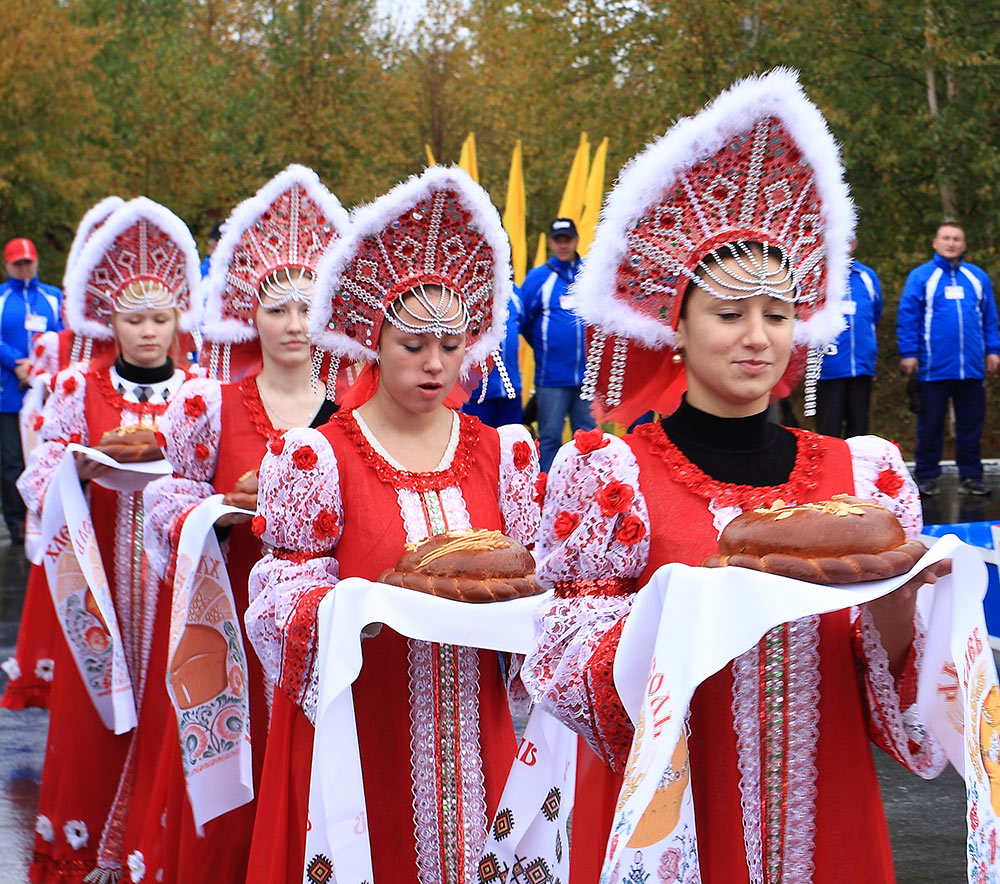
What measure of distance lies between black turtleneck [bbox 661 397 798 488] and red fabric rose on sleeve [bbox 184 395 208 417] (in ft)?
7.23

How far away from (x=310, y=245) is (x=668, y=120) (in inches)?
674

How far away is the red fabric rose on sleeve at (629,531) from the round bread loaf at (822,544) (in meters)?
0.18

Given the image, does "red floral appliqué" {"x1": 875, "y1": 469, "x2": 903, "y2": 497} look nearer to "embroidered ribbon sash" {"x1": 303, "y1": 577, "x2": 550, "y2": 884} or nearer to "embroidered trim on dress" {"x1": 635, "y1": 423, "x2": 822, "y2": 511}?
"embroidered trim on dress" {"x1": 635, "y1": 423, "x2": 822, "y2": 511}

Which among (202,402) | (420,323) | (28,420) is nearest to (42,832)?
(202,402)

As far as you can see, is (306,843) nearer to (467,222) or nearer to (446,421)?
(446,421)

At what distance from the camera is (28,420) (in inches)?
421

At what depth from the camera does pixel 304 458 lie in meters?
3.52

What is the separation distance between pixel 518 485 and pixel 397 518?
353 millimetres

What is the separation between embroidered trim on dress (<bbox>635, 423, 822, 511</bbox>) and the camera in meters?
2.61

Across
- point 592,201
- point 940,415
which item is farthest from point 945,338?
point 592,201

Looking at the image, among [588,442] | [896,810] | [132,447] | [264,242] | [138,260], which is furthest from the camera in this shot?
[138,260]

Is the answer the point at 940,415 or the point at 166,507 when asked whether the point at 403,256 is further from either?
the point at 940,415

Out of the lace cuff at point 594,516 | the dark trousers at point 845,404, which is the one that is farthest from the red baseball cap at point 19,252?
the lace cuff at point 594,516

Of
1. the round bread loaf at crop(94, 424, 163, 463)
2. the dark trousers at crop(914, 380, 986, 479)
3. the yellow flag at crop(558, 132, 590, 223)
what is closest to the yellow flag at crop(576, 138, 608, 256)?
the yellow flag at crop(558, 132, 590, 223)
